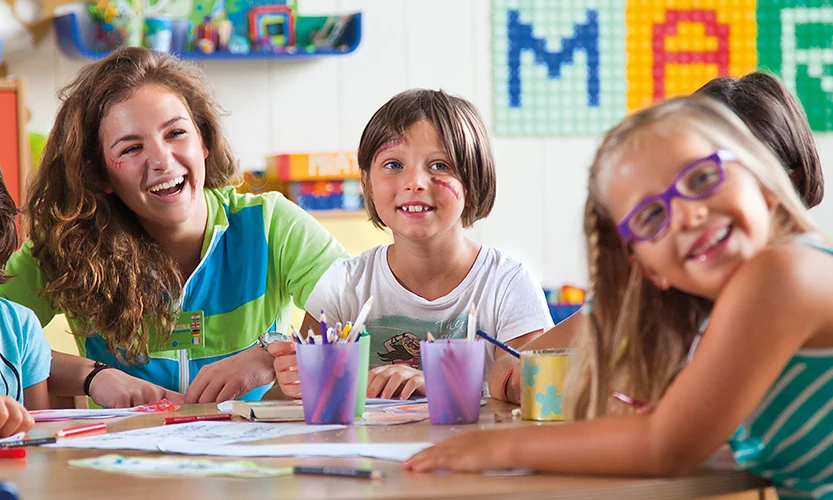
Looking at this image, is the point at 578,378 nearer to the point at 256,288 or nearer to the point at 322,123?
the point at 256,288

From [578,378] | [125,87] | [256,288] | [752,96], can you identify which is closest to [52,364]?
[256,288]

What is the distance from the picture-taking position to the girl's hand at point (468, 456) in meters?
0.81

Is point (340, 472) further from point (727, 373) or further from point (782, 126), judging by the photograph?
point (782, 126)

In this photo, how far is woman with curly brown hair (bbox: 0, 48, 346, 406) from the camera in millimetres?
1707

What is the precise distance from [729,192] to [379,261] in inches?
37.4

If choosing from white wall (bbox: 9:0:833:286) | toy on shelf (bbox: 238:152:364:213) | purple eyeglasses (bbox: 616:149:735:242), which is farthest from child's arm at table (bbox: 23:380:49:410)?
white wall (bbox: 9:0:833:286)

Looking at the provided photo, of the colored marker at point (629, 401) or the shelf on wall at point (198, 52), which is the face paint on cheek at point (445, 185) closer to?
the colored marker at point (629, 401)

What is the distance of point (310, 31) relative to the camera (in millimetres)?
3637

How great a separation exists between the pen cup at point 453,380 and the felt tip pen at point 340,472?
285 mm

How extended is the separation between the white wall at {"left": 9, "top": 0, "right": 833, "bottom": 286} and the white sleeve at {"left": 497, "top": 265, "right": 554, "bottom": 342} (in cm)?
207

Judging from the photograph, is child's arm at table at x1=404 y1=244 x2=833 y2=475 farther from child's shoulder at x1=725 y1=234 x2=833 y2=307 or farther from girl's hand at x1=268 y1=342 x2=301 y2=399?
girl's hand at x1=268 y1=342 x2=301 y2=399

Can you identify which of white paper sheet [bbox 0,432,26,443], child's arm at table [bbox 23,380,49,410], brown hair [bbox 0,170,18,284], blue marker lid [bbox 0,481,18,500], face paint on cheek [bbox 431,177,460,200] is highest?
face paint on cheek [bbox 431,177,460,200]

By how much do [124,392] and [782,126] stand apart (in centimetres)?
100

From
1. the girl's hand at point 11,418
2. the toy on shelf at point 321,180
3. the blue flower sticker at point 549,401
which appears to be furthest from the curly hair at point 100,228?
the toy on shelf at point 321,180
